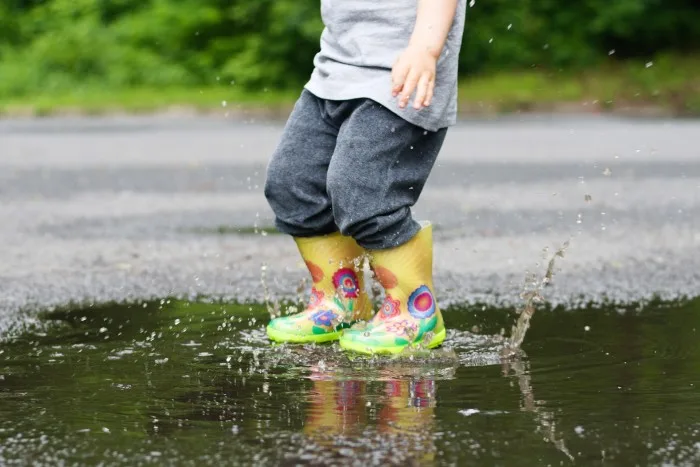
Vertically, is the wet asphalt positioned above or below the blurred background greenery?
below

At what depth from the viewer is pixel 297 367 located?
3379mm

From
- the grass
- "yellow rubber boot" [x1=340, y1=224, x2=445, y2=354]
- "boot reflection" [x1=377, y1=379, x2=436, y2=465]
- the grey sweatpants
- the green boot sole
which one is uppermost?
the grass

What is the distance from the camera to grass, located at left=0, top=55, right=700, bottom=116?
59.1ft

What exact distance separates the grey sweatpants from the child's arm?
0.55 feet

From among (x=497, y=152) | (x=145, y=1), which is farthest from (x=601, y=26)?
(x=497, y=152)

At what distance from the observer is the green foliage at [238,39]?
2142 cm

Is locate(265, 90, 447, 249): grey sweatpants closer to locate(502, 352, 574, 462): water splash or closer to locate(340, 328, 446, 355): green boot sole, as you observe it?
locate(340, 328, 446, 355): green boot sole

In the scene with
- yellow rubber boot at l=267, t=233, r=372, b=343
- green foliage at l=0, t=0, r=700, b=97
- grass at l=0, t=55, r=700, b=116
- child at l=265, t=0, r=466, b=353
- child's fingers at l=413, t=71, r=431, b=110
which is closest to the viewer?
child's fingers at l=413, t=71, r=431, b=110

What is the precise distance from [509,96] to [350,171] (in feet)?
51.0

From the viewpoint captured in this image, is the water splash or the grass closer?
the water splash

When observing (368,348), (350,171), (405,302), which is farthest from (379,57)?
(368,348)

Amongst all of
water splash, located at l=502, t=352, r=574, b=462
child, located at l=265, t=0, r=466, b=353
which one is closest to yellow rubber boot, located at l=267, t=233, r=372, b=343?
child, located at l=265, t=0, r=466, b=353

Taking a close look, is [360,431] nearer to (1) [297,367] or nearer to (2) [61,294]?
(1) [297,367]

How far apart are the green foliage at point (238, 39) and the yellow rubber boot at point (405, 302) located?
17.4 metres
